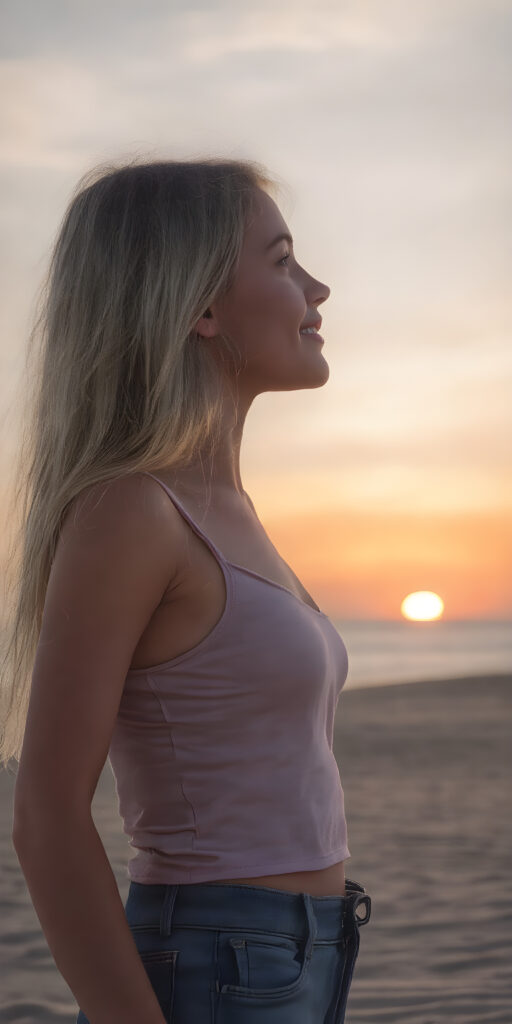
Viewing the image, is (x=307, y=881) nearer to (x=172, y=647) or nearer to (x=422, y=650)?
(x=172, y=647)

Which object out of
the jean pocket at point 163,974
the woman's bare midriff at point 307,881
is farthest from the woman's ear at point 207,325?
the jean pocket at point 163,974

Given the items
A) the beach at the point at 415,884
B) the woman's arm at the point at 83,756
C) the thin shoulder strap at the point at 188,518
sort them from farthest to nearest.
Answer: the beach at the point at 415,884 < the thin shoulder strap at the point at 188,518 < the woman's arm at the point at 83,756

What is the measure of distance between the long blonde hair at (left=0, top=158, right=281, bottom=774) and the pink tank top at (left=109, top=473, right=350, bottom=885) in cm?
17

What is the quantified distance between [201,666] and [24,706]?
0.56 m

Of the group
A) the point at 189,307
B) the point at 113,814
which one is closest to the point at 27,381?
the point at 189,307

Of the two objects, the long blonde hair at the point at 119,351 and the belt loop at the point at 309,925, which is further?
the long blonde hair at the point at 119,351

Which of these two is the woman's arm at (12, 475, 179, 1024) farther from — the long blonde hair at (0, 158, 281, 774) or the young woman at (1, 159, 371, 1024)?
the long blonde hair at (0, 158, 281, 774)

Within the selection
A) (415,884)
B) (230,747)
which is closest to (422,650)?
(415,884)

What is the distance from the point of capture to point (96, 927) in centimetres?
151

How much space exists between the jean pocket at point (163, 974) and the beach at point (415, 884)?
322 centimetres

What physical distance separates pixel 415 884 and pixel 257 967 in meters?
5.14

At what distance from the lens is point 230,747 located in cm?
170

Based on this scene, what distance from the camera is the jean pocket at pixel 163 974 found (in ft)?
5.37

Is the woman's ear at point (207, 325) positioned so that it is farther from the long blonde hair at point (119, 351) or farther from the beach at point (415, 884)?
the beach at point (415, 884)
